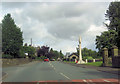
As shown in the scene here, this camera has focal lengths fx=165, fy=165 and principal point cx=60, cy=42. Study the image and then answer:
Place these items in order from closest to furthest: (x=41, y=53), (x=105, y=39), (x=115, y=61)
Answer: (x=115, y=61)
(x=105, y=39)
(x=41, y=53)

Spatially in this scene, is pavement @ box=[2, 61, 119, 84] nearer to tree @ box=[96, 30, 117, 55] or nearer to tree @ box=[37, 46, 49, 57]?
tree @ box=[96, 30, 117, 55]

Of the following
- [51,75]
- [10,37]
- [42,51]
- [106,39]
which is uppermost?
[10,37]

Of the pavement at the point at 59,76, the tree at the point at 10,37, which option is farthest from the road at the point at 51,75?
the tree at the point at 10,37

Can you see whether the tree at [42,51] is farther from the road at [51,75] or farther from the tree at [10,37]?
the road at [51,75]

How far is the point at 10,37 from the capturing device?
4397 cm

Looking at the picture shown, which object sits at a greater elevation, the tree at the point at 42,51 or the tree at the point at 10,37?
the tree at the point at 10,37

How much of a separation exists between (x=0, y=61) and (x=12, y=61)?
722cm

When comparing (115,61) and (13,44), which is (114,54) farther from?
(13,44)

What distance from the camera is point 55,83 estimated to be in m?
10.9

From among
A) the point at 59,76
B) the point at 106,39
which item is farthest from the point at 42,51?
the point at 59,76

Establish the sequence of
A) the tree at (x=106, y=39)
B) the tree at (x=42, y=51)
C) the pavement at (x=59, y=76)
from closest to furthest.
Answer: the pavement at (x=59, y=76)
the tree at (x=106, y=39)
the tree at (x=42, y=51)

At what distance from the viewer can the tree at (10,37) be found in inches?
1677

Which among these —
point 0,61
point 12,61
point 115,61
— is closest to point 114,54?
point 115,61

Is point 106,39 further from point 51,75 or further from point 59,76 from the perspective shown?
point 59,76
